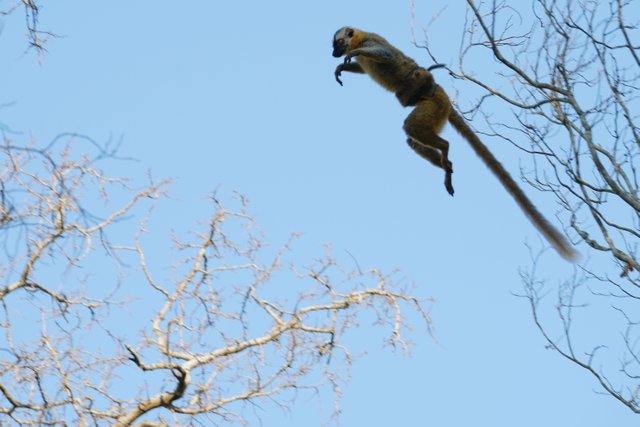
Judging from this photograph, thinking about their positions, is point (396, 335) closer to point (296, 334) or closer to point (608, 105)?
point (296, 334)

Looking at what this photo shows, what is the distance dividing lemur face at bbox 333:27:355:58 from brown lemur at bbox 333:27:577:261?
1.01 feet

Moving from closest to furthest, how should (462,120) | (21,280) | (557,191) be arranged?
(21,280) < (557,191) < (462,120)

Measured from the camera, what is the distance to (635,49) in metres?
7.68

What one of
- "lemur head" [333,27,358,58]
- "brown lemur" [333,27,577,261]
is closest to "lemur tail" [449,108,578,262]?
"brown lemur" [333,27,577,261]

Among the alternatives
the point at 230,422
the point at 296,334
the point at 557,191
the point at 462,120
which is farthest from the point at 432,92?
the point at 230,422

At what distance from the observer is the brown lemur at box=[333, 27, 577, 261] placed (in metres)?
10.5

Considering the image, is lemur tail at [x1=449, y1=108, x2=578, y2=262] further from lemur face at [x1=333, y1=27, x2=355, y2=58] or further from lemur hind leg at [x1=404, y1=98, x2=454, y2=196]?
lemur face at [x1=333, y1=27, x2=355, y2=58]

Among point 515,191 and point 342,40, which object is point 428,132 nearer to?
point 515,191

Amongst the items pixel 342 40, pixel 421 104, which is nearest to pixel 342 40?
pixel 342 40

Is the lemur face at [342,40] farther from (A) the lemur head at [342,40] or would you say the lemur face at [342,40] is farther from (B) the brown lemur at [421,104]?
(B) the brown lemur at [421,104]

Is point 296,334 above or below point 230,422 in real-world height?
above

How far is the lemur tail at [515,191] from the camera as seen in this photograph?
956 cm

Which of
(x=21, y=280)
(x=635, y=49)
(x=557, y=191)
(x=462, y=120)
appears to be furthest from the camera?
(x=462, y=120)

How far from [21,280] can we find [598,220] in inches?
206
